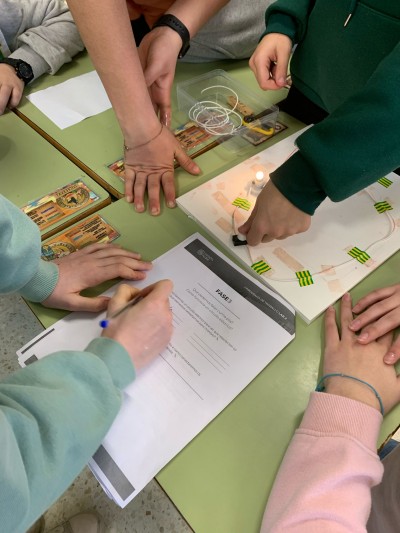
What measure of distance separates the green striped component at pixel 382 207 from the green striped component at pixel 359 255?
0.37ft

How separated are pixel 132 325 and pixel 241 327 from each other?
0.55ft

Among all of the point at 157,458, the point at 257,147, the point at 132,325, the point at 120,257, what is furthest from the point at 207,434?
the point at 257,147

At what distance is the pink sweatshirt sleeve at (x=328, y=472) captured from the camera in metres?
0.42

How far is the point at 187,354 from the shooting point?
0.56 metres

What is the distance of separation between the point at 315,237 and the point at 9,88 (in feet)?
2.66

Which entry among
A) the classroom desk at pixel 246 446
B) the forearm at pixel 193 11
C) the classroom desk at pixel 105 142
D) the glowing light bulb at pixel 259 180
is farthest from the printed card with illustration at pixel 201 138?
the classroom desk at pixel 246 446

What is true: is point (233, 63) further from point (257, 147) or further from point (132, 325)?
point (132, 325)

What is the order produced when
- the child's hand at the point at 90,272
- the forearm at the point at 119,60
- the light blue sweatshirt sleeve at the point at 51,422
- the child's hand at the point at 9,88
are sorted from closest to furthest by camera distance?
the light blue sweatshirt sleeve at the point at 51,422 → the child's hand at the point at 90,272 → the forearm at the point at 119,60 → the child's hand at the point at 9,88

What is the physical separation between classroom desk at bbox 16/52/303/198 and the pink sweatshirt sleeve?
0.50 meters

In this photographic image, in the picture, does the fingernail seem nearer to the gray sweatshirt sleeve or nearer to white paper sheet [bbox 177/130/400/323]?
white paper sheet [bbox 177/130/400/323]

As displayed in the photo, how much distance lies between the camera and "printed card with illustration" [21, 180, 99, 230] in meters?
0.73

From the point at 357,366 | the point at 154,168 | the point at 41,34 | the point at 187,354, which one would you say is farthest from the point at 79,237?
the point at 41,34

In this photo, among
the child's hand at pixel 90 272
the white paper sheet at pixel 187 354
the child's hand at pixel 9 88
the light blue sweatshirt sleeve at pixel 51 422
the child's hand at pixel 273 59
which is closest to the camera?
the light blue sweatshirt sleeve at pixel 51 422

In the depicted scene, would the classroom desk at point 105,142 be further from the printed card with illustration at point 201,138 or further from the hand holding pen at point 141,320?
the hand holding pen at point 141,320
